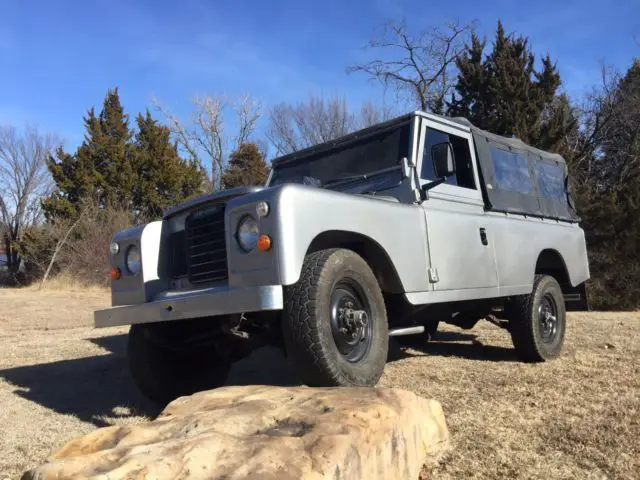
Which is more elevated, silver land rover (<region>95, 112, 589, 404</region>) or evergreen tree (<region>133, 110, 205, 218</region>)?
evergreen tree (<region>133, 110, 205, 218</region>)

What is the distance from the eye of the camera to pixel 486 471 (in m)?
2.70

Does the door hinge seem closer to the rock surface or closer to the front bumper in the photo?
the rock surface

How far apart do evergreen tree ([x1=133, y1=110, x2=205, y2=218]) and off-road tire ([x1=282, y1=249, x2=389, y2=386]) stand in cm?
2273

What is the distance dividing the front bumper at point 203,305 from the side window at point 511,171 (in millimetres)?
3306

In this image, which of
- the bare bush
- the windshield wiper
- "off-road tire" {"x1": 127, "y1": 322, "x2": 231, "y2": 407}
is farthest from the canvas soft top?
the bare bush

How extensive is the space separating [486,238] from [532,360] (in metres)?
1.45

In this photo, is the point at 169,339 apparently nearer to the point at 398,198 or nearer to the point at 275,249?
the point at 275,249

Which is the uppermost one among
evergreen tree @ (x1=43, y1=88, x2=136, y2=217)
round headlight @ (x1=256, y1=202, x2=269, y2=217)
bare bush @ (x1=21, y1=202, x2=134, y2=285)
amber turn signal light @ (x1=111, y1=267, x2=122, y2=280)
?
evergreen tree @ (x1=43, y1=88, x2=136, y2=217)

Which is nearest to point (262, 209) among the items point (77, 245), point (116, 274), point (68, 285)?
point (116, 274)

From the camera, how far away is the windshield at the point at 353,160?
476 cm

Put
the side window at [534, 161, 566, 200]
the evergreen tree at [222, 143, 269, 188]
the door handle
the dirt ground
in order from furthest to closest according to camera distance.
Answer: the evergreen tree at [222, 143, 269, 188], the side window at [534, 161, 566, 200], the door handle, the dirt ground

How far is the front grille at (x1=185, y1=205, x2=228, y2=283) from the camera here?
149 inches

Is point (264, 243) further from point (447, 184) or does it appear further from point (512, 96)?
point (512, 96)

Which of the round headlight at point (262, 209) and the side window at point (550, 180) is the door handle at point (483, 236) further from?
the round headlight at point (262, 209)
